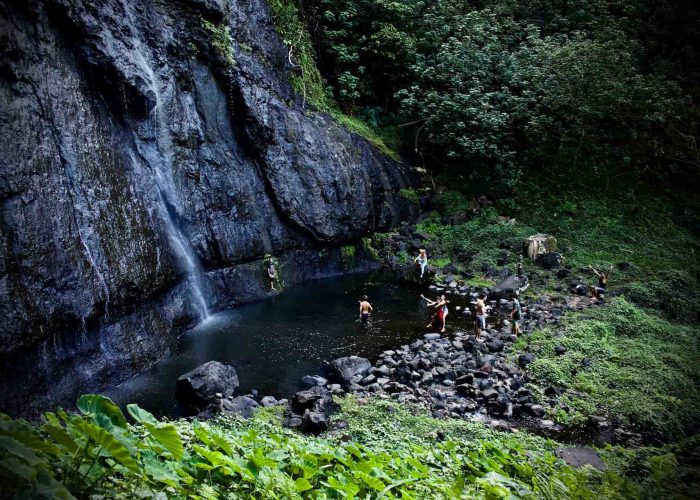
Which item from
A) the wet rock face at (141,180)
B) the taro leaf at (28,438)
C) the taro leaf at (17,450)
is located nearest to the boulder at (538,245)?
the wet rock face at (141,180)

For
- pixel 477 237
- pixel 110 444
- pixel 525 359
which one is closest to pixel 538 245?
pixel 477 237

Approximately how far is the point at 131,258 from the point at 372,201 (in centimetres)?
1262

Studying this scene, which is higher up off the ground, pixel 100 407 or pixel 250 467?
pixel 100 407

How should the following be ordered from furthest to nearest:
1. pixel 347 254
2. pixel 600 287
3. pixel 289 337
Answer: pixel 347 254, pixel 600 287, pixel 289 337

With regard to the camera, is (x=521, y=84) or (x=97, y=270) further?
(x=521, y=84)

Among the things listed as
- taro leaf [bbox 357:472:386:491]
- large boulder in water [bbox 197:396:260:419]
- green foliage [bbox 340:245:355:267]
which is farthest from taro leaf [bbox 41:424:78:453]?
green foliage [bbox 340:245:355:267]

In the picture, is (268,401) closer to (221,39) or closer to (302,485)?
(302,485)

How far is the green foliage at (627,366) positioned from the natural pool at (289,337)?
3.81 meters

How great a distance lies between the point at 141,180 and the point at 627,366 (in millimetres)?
13651

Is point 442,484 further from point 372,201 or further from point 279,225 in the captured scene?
point 372,201

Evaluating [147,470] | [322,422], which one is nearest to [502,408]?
[322,422]

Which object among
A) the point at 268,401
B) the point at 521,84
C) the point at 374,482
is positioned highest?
the point at 521,84

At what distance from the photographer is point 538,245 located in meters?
20.4

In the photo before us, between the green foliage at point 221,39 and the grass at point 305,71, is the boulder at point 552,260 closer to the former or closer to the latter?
the grass at point 305,71
